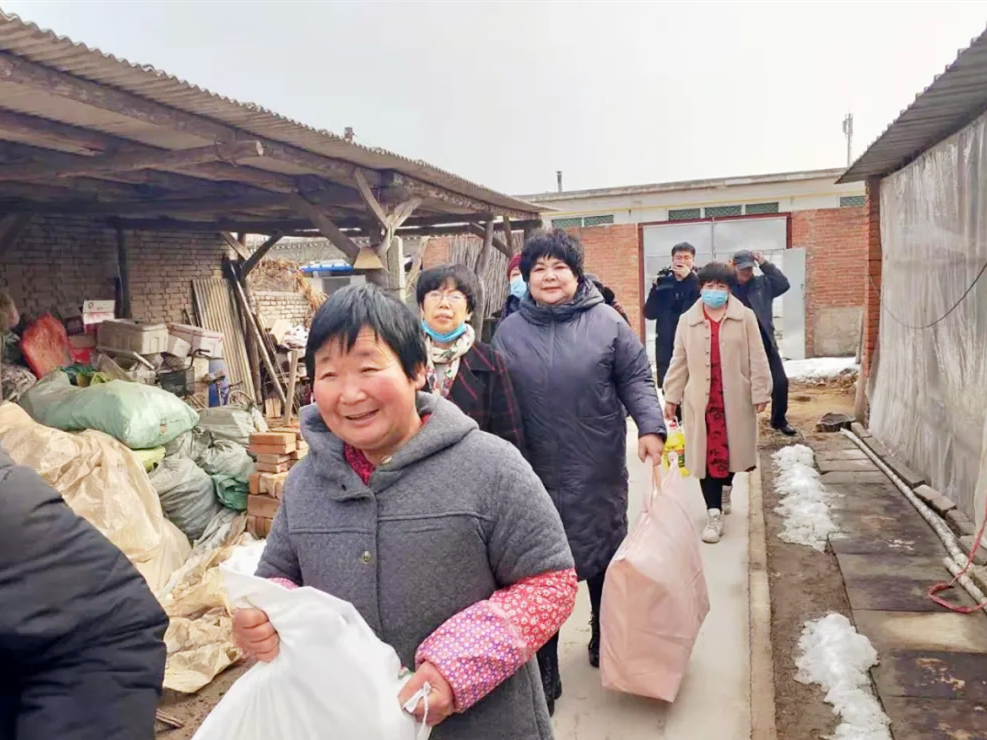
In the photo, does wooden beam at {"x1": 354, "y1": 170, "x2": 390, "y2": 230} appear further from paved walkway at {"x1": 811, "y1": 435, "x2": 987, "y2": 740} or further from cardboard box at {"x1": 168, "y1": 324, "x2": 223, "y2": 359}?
paved walkway at {"x1": 811, "y1": 435, "x2": 987, "y2": 740}

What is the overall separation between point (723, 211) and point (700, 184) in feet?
2.40

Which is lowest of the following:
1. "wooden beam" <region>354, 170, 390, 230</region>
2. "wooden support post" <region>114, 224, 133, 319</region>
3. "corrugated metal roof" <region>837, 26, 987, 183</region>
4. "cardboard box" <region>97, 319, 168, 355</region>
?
"cardboard box" <region>97, 319, 168, 355</region>

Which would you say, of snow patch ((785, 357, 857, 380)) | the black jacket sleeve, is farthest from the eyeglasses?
snow patch ((785, 357, 857, 380))

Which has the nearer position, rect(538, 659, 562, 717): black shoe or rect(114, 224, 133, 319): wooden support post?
rect(538, 659, 562, 717): black shoe

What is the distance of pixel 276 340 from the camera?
1051 centimetres

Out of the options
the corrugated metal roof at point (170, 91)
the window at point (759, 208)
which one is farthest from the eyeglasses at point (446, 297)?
the window at point (759, 208)

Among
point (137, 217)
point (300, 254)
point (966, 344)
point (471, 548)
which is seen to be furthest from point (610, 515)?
point (300, 254)

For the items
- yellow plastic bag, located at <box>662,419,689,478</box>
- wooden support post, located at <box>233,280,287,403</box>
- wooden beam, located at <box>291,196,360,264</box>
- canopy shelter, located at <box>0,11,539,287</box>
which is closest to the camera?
canopy shelter, located at <box>0,11,539,287</box>

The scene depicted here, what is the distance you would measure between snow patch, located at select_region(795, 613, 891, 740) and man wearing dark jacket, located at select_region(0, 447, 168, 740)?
2.57 meters

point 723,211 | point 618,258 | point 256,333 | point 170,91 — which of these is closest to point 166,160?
point 170,91

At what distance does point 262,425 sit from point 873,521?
473 centimetres

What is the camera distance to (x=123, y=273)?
849 cm

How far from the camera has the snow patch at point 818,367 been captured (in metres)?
13.0

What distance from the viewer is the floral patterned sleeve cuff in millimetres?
1267
